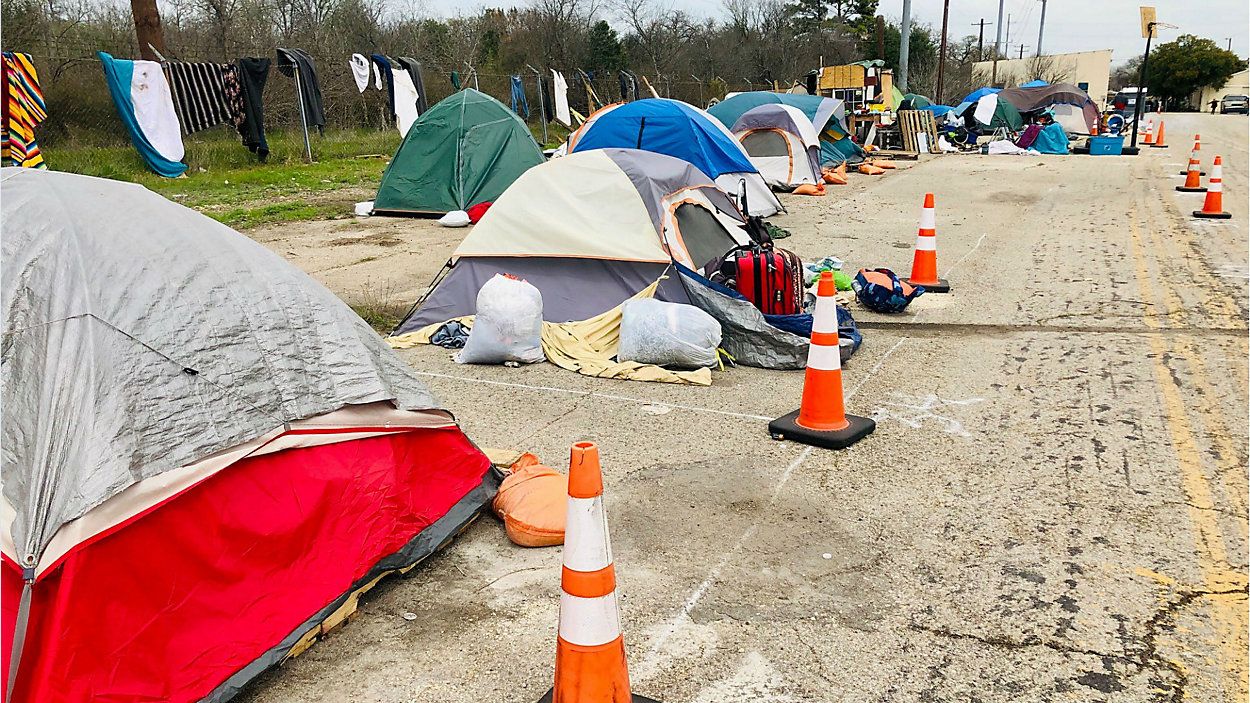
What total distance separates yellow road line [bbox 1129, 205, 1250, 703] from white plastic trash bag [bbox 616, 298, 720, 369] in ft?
9.06

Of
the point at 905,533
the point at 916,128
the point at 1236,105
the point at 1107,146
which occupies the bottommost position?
the point at 905,533

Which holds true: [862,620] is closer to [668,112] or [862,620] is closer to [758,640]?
[758,640]

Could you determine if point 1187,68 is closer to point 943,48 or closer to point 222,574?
point 943,48

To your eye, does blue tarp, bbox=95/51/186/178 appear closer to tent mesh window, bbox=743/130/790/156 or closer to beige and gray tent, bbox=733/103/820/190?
beige and gray tent, bbox=733/103/820/190

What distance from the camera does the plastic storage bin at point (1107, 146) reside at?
2378 centimetres

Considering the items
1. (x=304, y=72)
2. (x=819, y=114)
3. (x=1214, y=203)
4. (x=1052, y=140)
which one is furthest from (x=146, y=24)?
(x=1052, y=140)

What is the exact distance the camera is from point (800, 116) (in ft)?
58.7

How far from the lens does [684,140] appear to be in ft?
43.2

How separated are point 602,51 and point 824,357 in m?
38.9

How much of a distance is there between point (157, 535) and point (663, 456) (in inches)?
103

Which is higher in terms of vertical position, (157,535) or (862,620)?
(157,535)

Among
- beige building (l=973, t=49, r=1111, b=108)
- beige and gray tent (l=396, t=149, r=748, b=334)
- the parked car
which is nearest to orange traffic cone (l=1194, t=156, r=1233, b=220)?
beige and gray tent (l=396, t=149, r=748, b=334)

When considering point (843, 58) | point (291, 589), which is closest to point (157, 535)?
point (291, 589)

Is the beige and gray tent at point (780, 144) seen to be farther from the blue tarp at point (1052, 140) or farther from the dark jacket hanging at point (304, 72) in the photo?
the blue tarp at point (1052, 140)
